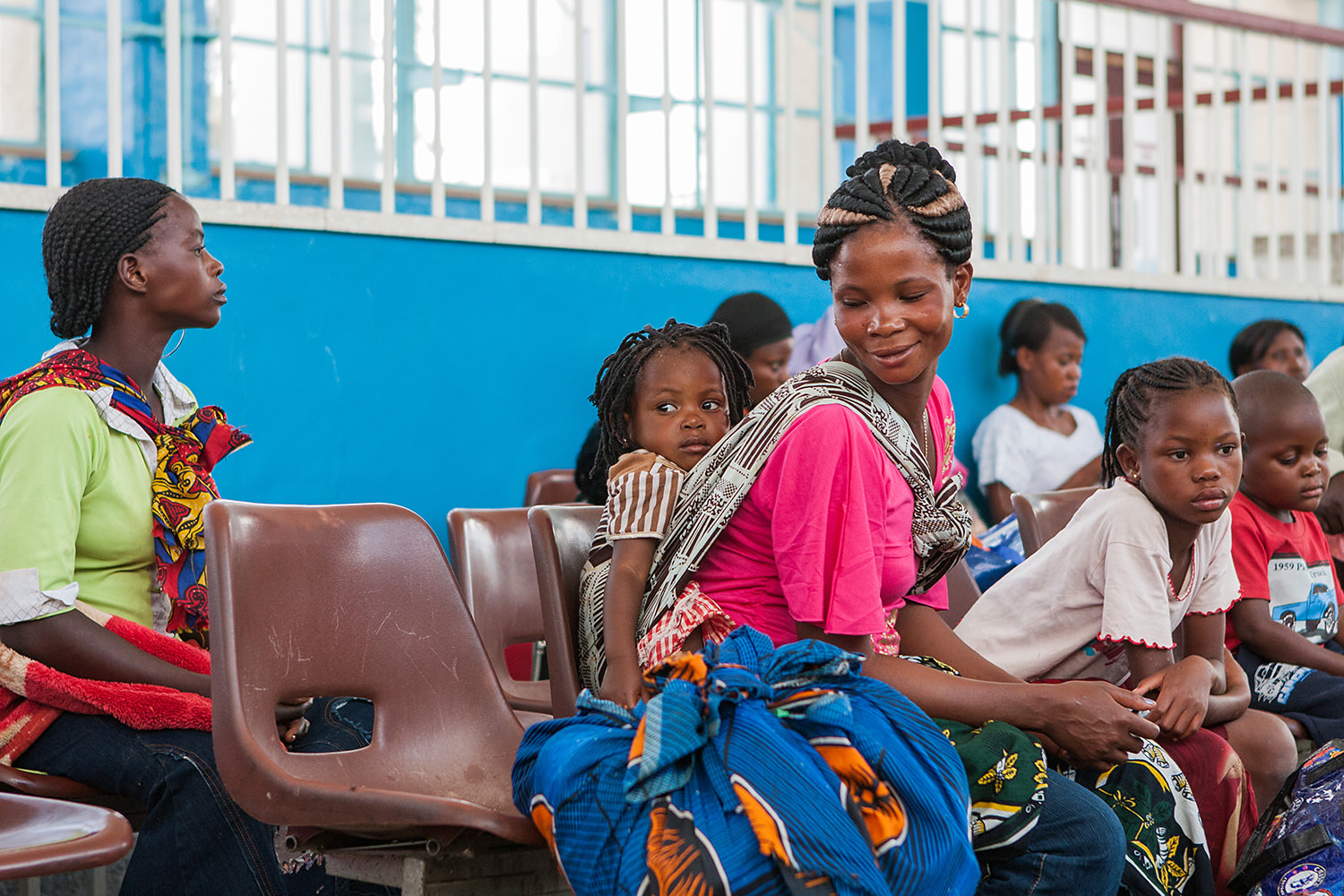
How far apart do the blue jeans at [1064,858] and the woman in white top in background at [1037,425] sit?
316 centimetres

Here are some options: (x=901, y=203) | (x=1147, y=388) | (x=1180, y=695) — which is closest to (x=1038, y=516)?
(x=1147, y=388)

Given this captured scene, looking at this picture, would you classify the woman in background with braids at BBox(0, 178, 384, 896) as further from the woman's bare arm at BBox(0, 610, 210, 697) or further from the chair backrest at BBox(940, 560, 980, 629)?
the chair backrest at BBox(940, 560, 980, 629)

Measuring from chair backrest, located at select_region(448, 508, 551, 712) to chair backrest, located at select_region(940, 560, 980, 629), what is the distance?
2.84 ft

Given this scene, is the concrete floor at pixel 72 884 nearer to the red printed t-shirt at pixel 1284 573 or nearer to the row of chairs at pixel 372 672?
the row of chairs at pixel 372 672

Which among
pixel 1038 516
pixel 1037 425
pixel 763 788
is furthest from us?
pixel 1037 425

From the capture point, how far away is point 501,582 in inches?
118

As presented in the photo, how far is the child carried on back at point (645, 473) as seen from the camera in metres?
2.03

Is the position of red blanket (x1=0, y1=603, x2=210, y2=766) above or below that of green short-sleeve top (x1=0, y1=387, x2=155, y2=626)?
below

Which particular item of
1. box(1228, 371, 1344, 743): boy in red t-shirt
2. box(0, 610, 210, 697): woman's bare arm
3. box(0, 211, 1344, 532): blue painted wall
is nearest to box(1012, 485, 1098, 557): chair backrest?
box(1228, 371, 1344, 743): boy in red t-shirt

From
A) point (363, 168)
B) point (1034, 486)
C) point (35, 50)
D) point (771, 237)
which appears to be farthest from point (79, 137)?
point (1034, 486)

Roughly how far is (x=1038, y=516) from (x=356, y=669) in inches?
70.6

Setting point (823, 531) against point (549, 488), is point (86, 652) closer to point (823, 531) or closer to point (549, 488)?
point (823, 531)

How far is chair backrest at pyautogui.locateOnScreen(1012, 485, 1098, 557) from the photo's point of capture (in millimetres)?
3299

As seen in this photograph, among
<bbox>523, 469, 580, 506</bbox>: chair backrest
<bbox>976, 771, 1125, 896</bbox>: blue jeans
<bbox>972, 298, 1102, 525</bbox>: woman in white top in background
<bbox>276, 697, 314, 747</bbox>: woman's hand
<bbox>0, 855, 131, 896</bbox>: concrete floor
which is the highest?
<bbox>972, 298, 1102, 525</bbox>: woman in white top in background
